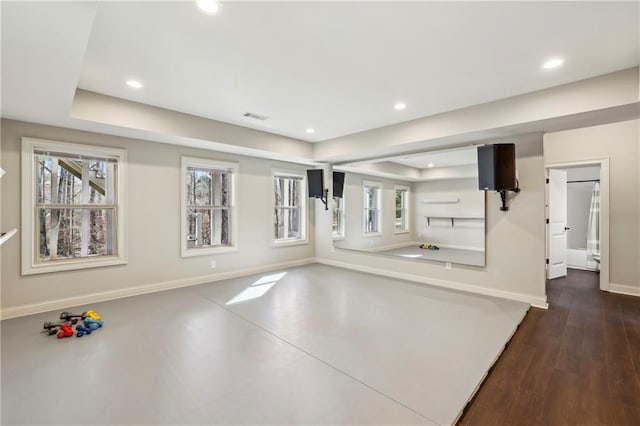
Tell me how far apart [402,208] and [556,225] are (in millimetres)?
2768

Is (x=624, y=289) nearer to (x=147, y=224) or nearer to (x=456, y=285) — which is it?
(x=456, y=285)

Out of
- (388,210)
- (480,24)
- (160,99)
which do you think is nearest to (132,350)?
(160,99)

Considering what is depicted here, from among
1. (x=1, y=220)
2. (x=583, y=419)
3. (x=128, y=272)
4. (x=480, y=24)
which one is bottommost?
(x=583, y=419)

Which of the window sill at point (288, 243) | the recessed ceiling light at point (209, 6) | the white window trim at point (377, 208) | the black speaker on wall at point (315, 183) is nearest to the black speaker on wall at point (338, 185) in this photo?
the black speaker on wall at point (315, 183)

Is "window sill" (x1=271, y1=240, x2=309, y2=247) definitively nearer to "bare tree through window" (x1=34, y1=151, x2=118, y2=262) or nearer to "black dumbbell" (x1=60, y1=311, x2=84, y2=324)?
"bare tree through window" (x1=34, y1=151, x2=118, y2=262)

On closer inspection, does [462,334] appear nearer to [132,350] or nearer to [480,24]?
[480,24]

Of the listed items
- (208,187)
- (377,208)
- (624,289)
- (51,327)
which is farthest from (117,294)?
(624,289)

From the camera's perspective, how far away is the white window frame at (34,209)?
3.46 meters

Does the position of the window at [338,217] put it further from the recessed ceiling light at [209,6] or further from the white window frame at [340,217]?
the recessed ceiling light at [209,6]

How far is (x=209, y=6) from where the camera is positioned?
1.98 m

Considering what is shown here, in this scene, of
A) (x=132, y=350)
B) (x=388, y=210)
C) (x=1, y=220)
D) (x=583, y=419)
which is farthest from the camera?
(x=388, y=210)

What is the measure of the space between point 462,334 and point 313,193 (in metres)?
4.07

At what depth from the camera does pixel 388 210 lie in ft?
19.4

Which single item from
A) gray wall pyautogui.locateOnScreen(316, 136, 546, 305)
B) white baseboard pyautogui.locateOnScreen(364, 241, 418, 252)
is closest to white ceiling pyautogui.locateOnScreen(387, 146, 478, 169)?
gray wall pyautogui.locateOnScreen(316, 136, 546, 305)
